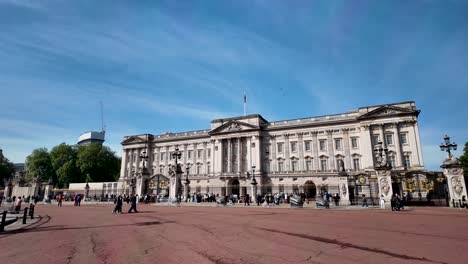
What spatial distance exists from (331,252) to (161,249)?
4.91 m

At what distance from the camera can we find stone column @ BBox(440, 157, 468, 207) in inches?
941

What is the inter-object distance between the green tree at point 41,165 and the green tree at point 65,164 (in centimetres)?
199

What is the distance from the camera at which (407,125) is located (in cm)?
4609

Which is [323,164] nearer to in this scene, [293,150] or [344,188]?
[293,150]

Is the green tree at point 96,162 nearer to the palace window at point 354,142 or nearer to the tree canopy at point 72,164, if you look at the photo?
the tree canopy at point 72,164

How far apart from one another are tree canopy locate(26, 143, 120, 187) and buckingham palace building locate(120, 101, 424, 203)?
36.1 ft

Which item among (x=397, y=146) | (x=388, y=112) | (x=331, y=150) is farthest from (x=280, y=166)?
(x=388, y=112)

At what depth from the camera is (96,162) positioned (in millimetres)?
72812

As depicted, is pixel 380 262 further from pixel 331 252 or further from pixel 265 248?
pixel 265 248

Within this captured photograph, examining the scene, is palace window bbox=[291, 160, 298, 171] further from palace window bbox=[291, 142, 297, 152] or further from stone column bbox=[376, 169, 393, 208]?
stone column bbox=[376, 169, 393, 208]

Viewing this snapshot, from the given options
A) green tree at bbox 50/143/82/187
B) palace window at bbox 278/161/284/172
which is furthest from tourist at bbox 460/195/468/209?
green tree at bbox 50/143/82/187

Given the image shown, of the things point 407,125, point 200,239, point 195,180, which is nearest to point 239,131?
point 195,180

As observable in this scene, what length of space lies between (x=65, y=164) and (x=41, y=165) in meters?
9.75

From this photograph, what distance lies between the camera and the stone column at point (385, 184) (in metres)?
24.6
